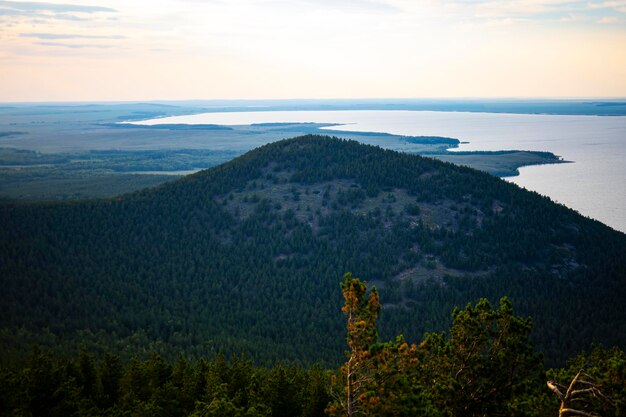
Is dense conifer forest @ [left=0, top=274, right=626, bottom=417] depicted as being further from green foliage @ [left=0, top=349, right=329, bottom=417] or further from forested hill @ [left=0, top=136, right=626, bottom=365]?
forested hill @ [left=0, top=136, right=626, bottom=365]

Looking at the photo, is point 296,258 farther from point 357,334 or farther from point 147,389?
point 357,334

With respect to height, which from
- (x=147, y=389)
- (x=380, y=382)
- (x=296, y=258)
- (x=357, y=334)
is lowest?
(x=296, y=258)

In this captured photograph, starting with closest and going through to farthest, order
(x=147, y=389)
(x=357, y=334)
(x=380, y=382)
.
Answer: (x=357, y=334)
(x=380, y=382)
(x=147, y=389)

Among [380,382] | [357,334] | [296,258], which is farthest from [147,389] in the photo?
[296,258]

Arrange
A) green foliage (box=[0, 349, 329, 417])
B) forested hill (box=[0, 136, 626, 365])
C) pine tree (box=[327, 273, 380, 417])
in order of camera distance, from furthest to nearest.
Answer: forested hill (box=[0, 136, 626, 365])
green foliage (box=[0, 349, 329, 417])
pine tree (box=[327, 273, 380, 417])

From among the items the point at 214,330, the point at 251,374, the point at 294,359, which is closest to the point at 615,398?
the point at 251,374

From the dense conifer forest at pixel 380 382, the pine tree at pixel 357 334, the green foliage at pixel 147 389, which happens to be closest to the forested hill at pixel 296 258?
the green foliage at pixel 147 389

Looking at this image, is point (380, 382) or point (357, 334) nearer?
point (357, 334)

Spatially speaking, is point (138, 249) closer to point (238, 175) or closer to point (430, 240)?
point (238, 175)

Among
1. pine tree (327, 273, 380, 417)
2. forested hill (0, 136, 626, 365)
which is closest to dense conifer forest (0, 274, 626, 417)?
pine tree (327, 273, 380, 417)

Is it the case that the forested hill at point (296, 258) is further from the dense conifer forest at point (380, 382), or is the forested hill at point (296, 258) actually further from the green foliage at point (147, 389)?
the dense conifer forest at point (380, 382)
